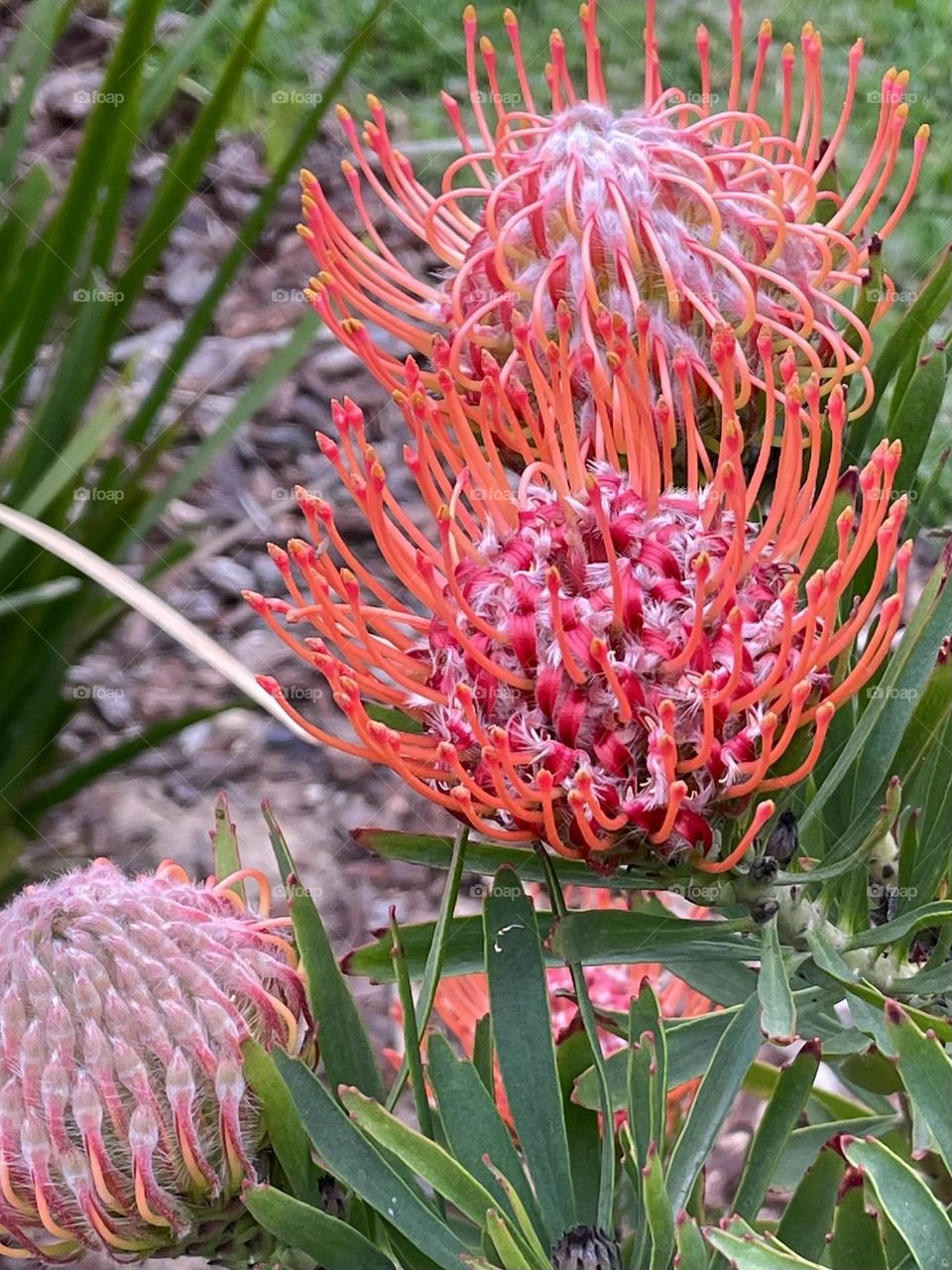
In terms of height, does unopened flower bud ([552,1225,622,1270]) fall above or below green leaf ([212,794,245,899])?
below

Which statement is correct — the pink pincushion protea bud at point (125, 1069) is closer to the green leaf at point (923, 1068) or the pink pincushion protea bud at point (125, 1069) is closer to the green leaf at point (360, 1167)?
the green leaf at point (360, 1167)

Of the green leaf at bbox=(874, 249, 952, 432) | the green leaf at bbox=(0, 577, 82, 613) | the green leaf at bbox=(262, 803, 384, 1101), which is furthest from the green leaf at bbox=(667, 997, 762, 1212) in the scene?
the green leaf at bbox=(0, 577, 82, 613)

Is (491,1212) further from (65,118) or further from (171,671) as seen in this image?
(65,118)

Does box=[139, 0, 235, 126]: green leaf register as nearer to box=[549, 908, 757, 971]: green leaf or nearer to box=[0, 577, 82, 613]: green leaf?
box=[0, 577, 82, 613]: green leaf

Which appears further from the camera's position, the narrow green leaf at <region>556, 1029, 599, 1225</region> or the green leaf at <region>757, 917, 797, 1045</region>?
the narrow green leaf at <region>556, 1029, 599, 1225</region>

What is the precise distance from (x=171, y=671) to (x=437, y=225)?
1390mm

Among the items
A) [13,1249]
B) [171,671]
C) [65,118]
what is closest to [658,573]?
[13,1249]

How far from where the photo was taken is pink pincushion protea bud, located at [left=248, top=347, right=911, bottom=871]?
1.39 ft

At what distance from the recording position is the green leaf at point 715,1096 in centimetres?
48

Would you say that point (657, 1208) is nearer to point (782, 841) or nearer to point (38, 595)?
point (782, 841)

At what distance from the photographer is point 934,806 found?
60 centimetres

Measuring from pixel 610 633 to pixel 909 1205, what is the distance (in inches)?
8.3

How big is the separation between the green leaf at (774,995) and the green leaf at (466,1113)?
0.11 meters

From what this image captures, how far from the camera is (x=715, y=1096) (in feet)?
1.59
